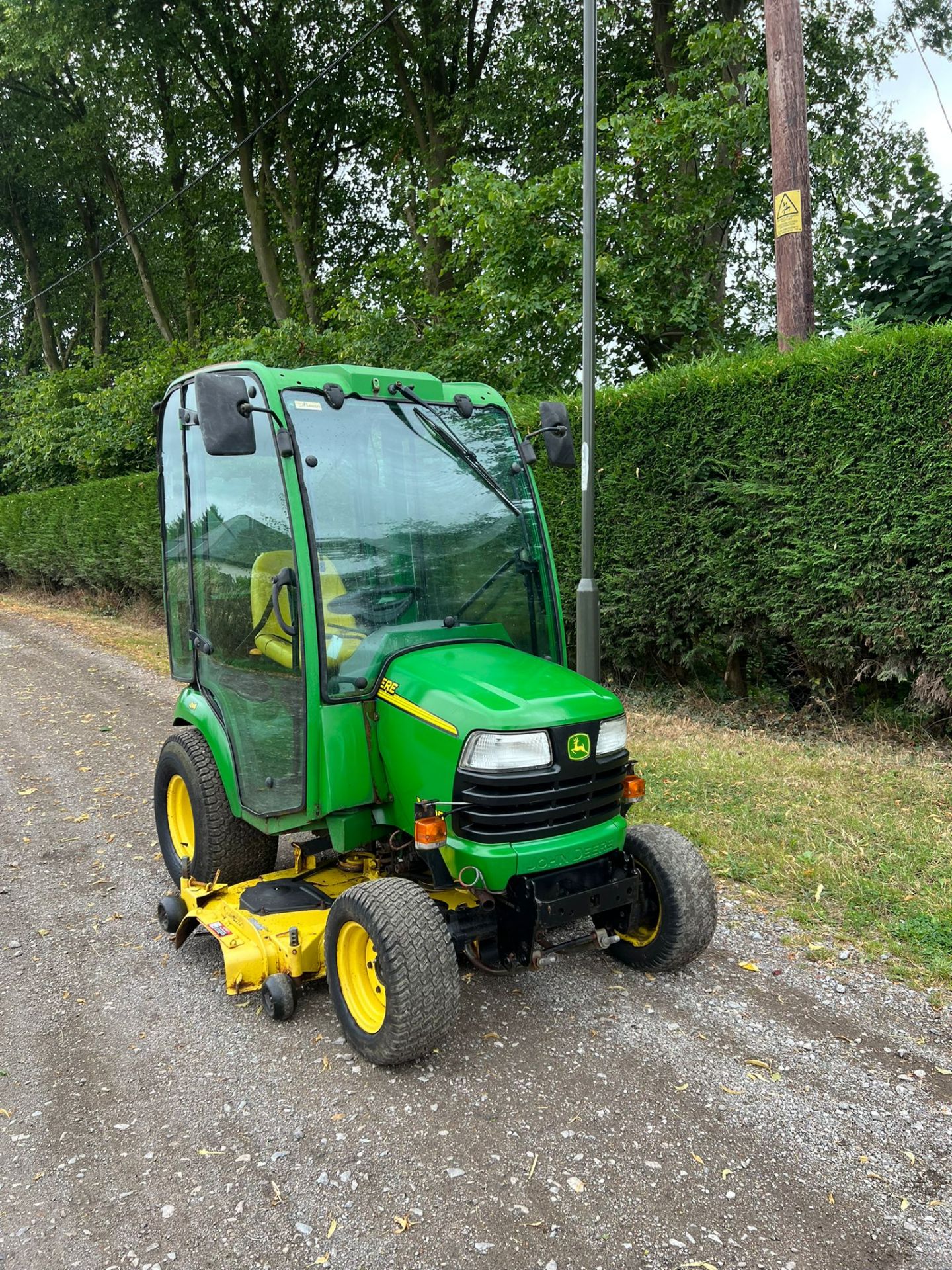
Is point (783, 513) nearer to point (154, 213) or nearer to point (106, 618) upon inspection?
point (106, 618)

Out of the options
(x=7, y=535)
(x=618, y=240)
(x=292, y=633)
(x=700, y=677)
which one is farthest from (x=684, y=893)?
(x=7, y=535)

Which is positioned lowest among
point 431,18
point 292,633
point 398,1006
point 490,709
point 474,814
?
point 398,1006

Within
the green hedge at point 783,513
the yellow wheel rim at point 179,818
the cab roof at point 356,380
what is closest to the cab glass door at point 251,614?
the cab roof at point 356,380

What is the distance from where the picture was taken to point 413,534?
3777 mm

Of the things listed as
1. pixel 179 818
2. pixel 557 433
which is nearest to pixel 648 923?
pixel 557 433

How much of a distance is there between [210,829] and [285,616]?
120cm

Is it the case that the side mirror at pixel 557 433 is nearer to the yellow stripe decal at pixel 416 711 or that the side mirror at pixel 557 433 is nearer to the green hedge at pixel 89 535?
the yellow stripe decal at pixel 416 711

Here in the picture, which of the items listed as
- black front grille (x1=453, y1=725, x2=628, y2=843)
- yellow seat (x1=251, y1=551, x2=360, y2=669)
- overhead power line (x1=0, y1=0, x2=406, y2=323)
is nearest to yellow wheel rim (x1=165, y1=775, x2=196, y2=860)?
yellow seat (x1=251, y1=551, x2=360, y2=669)

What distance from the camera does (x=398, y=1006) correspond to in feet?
9.92

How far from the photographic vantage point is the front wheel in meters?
3.60

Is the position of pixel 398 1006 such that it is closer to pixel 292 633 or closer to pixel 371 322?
pixel 292 633

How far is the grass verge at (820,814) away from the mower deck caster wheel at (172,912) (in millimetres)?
2548

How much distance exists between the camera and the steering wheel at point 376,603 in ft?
11.8

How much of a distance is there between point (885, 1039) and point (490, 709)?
6.00 feet
